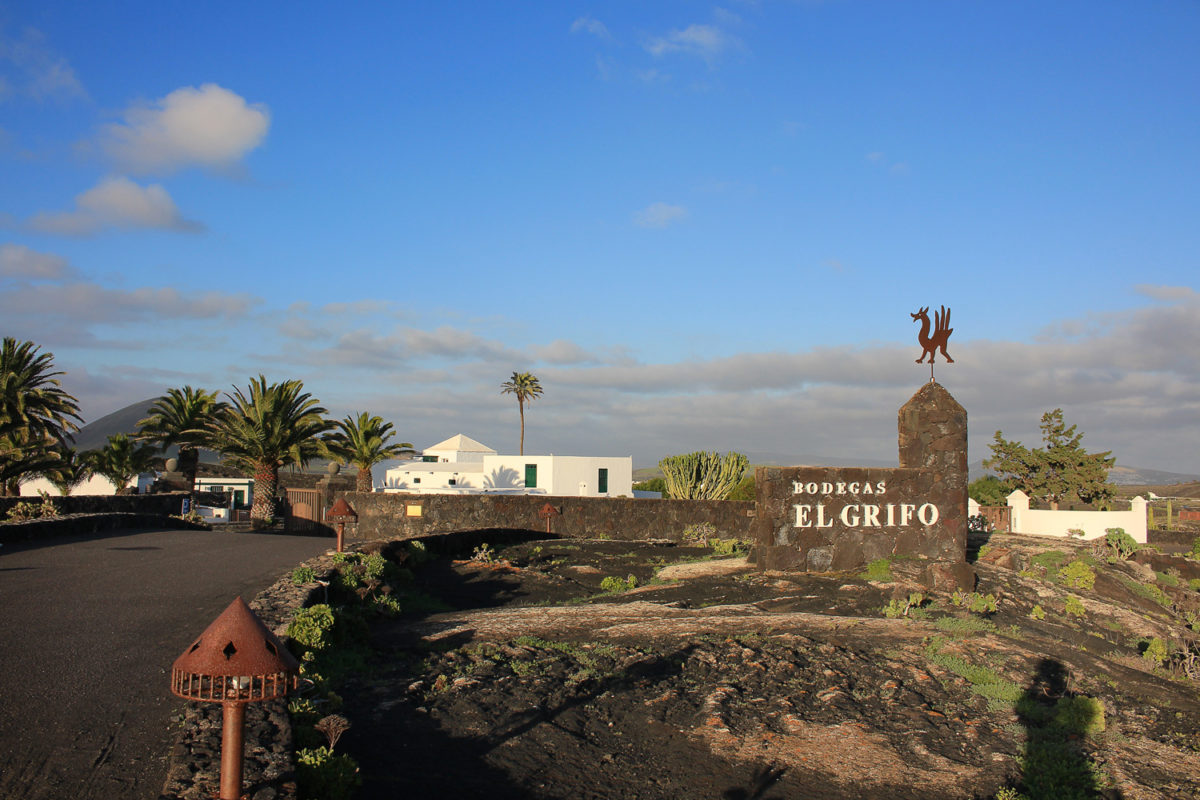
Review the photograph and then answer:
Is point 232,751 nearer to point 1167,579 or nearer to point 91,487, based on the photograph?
point 1167,579

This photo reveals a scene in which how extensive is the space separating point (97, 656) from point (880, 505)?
38.7 feet

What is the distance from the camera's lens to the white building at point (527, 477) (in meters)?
49.8

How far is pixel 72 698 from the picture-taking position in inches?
246

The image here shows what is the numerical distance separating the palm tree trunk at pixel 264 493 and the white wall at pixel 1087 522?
2641 centimetres

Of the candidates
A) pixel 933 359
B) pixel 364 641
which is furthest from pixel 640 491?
pixel 364 641

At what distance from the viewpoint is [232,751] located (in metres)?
3.67

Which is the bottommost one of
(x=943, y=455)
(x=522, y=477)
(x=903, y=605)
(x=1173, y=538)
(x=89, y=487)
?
(x=1173, y=538)

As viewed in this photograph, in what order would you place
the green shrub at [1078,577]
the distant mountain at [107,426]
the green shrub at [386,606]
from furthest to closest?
the distant mountain at [107,426], the green shrub at [1078,577], the green shrub at [386,606]

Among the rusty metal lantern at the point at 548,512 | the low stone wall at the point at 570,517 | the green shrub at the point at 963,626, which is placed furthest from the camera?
the low stone wall at the point at 570,517

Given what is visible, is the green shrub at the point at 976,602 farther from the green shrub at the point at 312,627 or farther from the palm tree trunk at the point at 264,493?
the palm tree trunk at the point at 264,493

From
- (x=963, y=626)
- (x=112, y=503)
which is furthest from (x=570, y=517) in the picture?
(x=112, y=503)

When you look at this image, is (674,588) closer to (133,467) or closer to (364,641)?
(364,641)

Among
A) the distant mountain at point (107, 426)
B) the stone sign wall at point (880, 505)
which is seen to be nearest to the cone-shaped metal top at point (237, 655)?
the stone sign wall at point (880, 505)

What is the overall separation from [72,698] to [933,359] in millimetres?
13686
